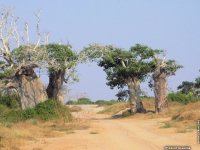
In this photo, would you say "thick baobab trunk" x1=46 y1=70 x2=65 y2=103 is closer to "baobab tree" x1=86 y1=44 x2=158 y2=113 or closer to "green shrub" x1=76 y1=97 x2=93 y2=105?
"baobab tree" x1=86 y1=44 x2=158 y2=113

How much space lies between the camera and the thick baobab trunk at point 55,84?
3172 centimetres

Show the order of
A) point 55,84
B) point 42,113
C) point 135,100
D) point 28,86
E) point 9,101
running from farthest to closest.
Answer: point 9,101 → point 135,100 → point 55,84 → point 28,86 → point 42,113

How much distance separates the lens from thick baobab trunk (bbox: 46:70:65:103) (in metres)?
31.7

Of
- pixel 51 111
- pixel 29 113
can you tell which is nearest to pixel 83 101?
pixel 29 113

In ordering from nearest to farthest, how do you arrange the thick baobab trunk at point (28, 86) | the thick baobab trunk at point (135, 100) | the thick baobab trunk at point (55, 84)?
the thick baobab trunk at point (28, 86) → the thick baobab trunk at point (55, 84) → the thick baobab trunk at point (135, 100)

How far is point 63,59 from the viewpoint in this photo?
31.0m

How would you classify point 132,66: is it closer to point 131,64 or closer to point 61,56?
point 131,64

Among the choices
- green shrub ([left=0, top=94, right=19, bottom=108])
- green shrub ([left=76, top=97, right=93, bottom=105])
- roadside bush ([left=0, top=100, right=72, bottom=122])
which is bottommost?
roadside bush ([left=0, top=100, right=72, bottom=122])

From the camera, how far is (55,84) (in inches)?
1258

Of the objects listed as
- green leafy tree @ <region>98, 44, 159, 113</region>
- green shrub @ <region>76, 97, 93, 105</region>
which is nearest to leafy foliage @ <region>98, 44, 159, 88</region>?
green leafy tree @ <region>98, 44, 159, 113</region>

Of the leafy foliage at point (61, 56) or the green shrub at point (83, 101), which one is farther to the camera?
the green shrub at point (83, 101)

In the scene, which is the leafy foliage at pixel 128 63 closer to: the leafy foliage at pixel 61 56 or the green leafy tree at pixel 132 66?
the green leafy tree at pixel 132 66

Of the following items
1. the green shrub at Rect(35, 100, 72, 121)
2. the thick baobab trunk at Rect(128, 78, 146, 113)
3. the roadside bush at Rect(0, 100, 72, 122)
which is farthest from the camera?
the thick baobab trunk at Rect(128, 78, 146, 113)

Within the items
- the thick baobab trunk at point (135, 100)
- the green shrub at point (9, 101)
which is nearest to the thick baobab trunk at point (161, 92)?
the thick baobab trunk at point (135, 100)
